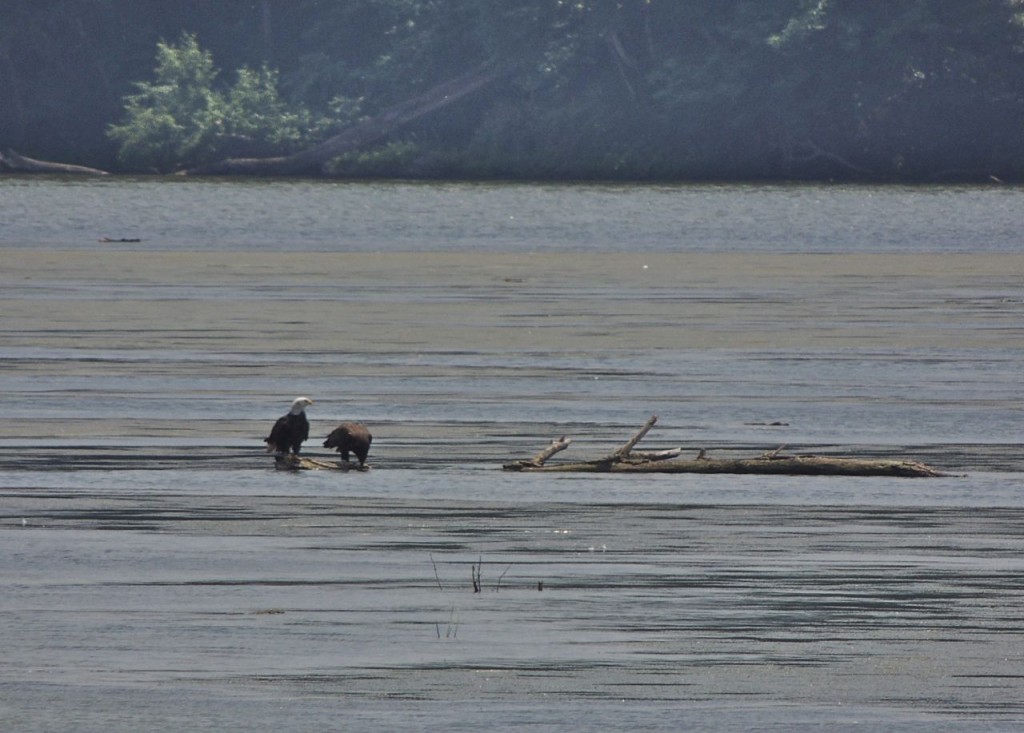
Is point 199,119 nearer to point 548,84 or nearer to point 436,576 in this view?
point 548,84

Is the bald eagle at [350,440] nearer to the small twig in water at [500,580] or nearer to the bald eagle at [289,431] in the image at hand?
the bald eagle at [289,431]

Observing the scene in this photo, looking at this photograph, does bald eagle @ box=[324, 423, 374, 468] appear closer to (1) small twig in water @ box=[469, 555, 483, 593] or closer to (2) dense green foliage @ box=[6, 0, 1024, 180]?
(1) small twig in water @ box=[469, 555, 483, 593]

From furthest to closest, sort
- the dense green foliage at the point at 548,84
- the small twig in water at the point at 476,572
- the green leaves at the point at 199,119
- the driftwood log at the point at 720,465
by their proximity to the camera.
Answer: the green leaves at the point at 199,119 → the dense green foliage at the point at 548,84 → the driftwood log at the point at 720,465 → the small twig in water at the point at 476,572

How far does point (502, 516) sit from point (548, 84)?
6919 cm

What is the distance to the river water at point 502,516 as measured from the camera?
8352 millimetres

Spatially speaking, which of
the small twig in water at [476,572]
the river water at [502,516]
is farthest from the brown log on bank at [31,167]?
the small twig in water at [476,572]

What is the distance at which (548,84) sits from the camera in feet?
264

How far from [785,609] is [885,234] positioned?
3836 cm

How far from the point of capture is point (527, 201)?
61.5 metres

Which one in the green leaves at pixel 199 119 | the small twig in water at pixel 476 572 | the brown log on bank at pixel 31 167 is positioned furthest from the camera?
the green leaves at pixel 199 119

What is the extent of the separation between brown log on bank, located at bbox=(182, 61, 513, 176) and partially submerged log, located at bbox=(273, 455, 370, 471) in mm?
66294

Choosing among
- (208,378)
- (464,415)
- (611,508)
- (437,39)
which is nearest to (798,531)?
(611,508)

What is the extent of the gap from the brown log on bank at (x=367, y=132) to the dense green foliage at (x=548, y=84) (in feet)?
1.54

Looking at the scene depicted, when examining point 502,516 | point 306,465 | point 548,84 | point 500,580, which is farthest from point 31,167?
point 500,580
